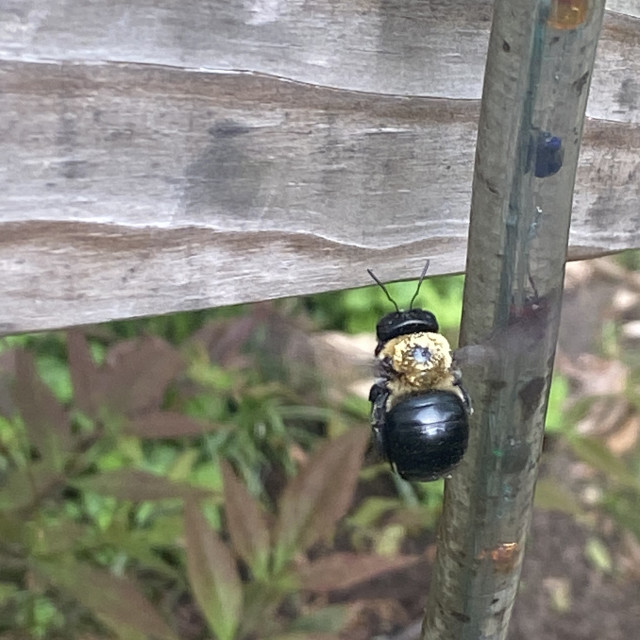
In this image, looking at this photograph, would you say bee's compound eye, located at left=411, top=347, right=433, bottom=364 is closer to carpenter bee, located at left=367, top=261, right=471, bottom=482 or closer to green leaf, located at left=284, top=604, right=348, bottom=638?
carpenter bee, located at left=367, top=261, right=471, bottom=482

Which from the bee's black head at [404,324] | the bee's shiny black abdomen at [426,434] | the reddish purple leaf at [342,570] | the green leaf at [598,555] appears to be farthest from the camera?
the green leaf at [598,555]

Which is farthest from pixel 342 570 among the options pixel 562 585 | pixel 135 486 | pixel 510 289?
pixel 562 585

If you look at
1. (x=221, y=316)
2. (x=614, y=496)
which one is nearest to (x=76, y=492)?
(x=221, y=316)

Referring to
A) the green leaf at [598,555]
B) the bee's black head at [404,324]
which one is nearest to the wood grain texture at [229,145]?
the bee's black head at [404,324]

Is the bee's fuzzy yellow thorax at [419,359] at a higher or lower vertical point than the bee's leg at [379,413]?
higher

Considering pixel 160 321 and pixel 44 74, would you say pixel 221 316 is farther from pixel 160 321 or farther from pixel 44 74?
pixel 44 74

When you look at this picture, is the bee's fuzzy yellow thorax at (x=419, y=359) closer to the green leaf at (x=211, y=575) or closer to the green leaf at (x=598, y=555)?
the green leaf at (x=211, y=575)

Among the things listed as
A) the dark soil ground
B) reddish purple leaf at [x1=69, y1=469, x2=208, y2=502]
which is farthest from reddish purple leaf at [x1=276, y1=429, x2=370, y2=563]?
the dark soil ground
